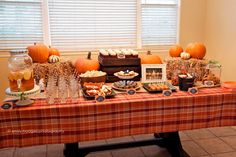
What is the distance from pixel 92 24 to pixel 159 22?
1.15 metres

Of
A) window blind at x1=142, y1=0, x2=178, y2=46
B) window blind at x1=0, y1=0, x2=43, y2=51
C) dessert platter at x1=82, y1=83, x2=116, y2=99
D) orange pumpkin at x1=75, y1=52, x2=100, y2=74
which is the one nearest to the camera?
dessert platter at x1=82, y1=83, x2=116, y2=99

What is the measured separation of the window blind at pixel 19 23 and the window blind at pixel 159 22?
1680mm

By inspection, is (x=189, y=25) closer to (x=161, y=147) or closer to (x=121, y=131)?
(x=161, y=147)

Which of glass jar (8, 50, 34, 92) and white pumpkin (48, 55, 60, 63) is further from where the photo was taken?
white pumpkin (48, 55, 60, 63)

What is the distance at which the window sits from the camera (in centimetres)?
353

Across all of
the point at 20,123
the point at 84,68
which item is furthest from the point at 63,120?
the point at 84,68

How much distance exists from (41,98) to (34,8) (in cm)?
218

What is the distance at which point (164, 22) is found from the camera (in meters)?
4.12

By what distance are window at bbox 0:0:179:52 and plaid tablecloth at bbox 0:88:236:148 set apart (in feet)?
6.96

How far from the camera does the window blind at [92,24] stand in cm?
369

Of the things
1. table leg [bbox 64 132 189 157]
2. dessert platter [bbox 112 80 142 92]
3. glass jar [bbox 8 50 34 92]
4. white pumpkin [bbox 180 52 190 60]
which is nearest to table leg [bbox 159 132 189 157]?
table leg [bbox 64 132 189 157]

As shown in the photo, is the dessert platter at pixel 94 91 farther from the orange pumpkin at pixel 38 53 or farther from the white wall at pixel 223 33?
the white wall at pixel 223 33

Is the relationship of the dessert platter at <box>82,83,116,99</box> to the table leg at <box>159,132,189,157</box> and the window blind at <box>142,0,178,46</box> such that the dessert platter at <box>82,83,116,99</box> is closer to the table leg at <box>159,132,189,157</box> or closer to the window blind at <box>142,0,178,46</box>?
the table leg at <box>159,132,189,157</box>

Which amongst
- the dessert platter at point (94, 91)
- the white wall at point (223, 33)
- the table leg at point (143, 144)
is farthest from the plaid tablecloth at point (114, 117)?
the white wall at point (223, 33)
